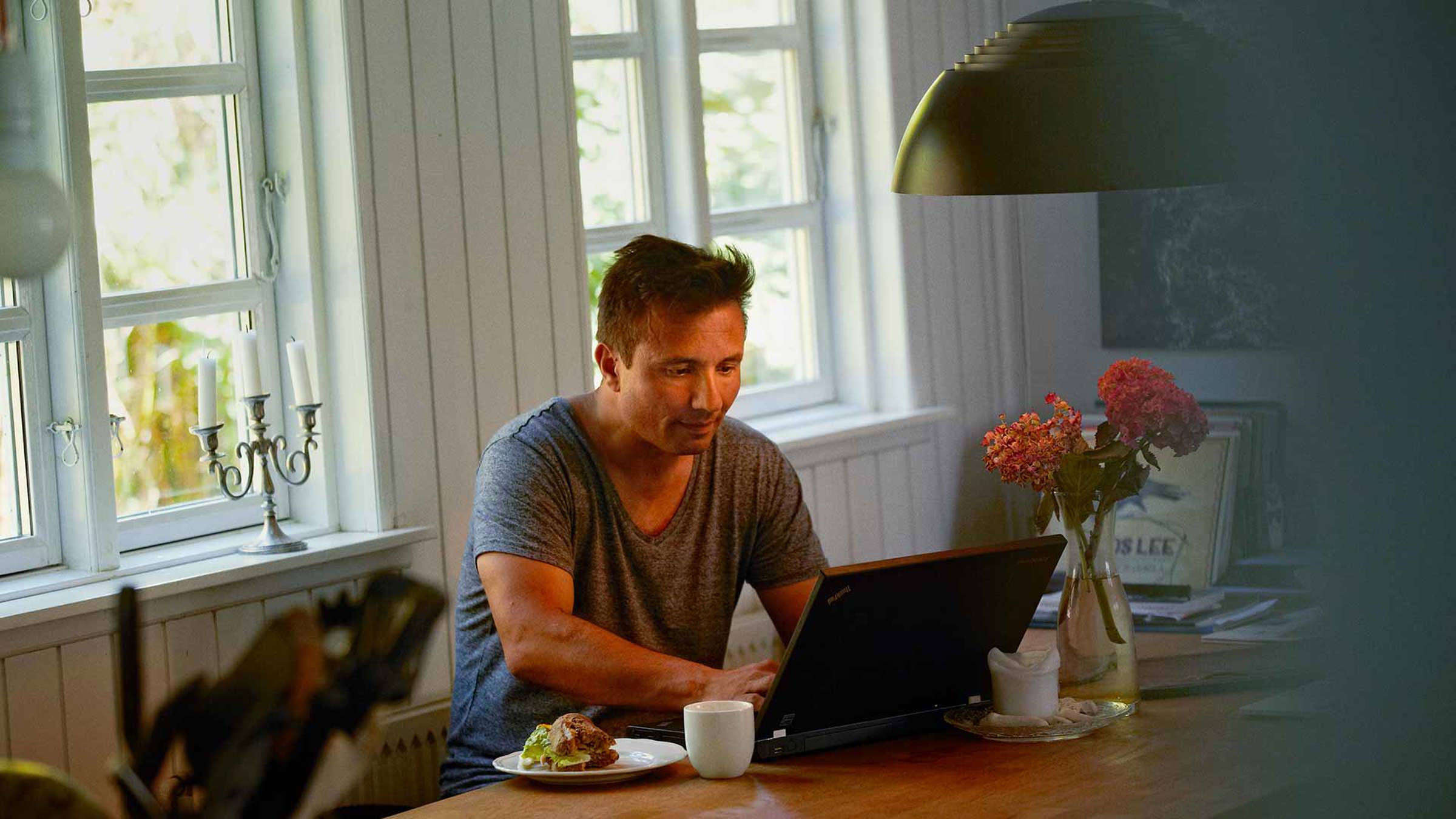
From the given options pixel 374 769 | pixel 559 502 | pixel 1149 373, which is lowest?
pixel 374 769

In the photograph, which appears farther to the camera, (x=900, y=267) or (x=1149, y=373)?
(x=900, y=267)

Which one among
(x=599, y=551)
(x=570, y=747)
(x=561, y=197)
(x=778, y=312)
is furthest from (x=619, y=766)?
(x=778, y=312)

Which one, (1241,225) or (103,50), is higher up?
(103,50)

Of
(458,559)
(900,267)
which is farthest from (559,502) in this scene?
(900,267)

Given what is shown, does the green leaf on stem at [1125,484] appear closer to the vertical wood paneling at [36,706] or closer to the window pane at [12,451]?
the vertical wood paneling at [36,706]

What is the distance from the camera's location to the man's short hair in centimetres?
255

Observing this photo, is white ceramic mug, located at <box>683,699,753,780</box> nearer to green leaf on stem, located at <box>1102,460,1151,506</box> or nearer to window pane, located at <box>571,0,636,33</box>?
green leaf on stem, located at <box>1102,460,1151,506</box>

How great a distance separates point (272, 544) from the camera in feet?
9.27

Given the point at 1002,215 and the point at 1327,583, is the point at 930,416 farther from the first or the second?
the point at 1327,583

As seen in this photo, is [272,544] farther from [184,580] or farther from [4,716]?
[4,716]

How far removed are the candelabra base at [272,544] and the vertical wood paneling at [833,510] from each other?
1.37m

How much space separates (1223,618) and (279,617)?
2771mm

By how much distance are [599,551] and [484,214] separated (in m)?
0.88

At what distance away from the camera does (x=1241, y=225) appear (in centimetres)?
37
